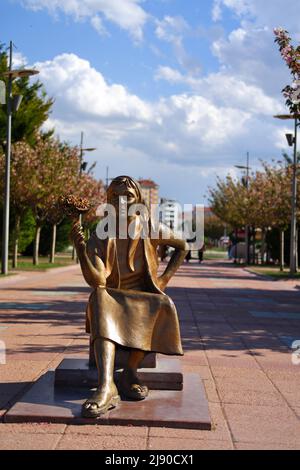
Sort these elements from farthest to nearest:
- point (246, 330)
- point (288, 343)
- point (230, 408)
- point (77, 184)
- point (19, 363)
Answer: point (77, 184) → point (246, 330) → point (288, 343) → point (19, 363) → point (230, 408)

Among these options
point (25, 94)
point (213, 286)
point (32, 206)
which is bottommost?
point (213, 286)

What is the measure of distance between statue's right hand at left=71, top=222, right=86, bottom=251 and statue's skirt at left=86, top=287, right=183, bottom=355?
14.3 inches

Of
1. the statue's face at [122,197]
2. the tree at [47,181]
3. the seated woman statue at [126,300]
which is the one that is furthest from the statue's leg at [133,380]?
the tree at [47,181]

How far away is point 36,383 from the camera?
18.4ft

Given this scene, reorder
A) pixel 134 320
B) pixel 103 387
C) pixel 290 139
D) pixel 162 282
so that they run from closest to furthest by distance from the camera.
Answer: pixel 103 387, pixel 134 320, pixel 162 282, pixel 290 139

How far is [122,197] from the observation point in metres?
5.47

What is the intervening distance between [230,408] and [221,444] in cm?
101

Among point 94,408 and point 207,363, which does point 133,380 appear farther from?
point 207,363

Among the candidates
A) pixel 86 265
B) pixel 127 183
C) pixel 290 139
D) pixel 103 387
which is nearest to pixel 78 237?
pixel 86 265

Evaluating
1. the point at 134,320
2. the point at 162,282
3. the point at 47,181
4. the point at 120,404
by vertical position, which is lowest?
the point at 120,404

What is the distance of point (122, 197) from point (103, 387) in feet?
5.32

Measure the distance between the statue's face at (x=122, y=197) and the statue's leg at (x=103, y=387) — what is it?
3.87 ft

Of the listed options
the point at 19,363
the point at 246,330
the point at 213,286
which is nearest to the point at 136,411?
the point at 19,363
